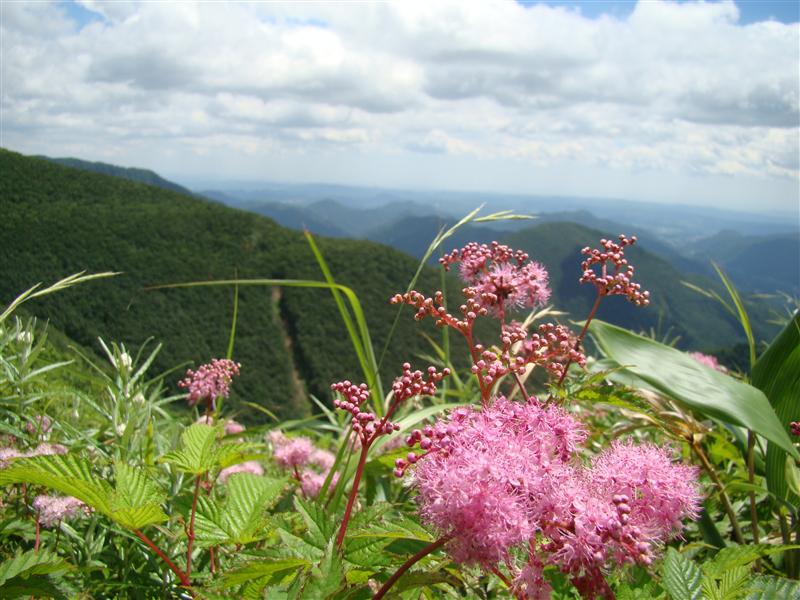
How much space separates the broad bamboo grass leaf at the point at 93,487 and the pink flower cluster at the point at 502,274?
1.05m

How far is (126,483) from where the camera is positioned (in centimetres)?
120

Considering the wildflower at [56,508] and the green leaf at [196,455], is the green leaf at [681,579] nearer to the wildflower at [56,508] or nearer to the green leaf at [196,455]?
the green leaf at [196,455]

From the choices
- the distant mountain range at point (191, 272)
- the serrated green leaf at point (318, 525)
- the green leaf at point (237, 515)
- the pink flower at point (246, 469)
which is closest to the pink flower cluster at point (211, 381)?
the pink flower at point (246, 469)

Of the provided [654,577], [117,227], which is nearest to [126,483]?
[654,577]

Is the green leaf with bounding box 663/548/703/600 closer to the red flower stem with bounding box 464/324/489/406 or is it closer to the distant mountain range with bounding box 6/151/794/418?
the red flower stem with bounding box 464/324/489/406

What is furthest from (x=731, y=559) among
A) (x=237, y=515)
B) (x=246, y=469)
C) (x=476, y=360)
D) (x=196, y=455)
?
(x=246, y=469)

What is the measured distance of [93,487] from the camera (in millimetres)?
1036

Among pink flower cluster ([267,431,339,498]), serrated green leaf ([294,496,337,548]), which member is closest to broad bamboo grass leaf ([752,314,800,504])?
serrated green leaf ([294,496,337,548])

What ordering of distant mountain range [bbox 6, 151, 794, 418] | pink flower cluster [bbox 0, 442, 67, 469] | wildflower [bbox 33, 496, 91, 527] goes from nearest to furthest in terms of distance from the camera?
wildflower [bbox 33, 496, 91, 527], pink flower cluster [bbox 0, 442, 67, 469], distant mountain range [bbox 6, 151, 794, 418]

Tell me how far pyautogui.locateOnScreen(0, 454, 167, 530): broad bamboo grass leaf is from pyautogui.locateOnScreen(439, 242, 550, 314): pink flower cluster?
3.46ft

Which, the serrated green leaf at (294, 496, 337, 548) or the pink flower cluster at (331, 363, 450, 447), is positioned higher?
the pink flower cluster at (331, 363, 450, 447)

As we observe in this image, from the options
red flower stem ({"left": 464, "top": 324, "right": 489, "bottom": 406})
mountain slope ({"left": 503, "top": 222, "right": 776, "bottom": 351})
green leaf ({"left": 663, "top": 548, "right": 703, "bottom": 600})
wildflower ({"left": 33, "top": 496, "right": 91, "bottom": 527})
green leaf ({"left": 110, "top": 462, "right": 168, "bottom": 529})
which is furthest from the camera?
mountain slope ({"left": 503, "top": 222, "right": 776, "bottom": 351})

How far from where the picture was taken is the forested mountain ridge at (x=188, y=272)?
58.8 metres

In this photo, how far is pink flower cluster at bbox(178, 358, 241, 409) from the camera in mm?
2297
